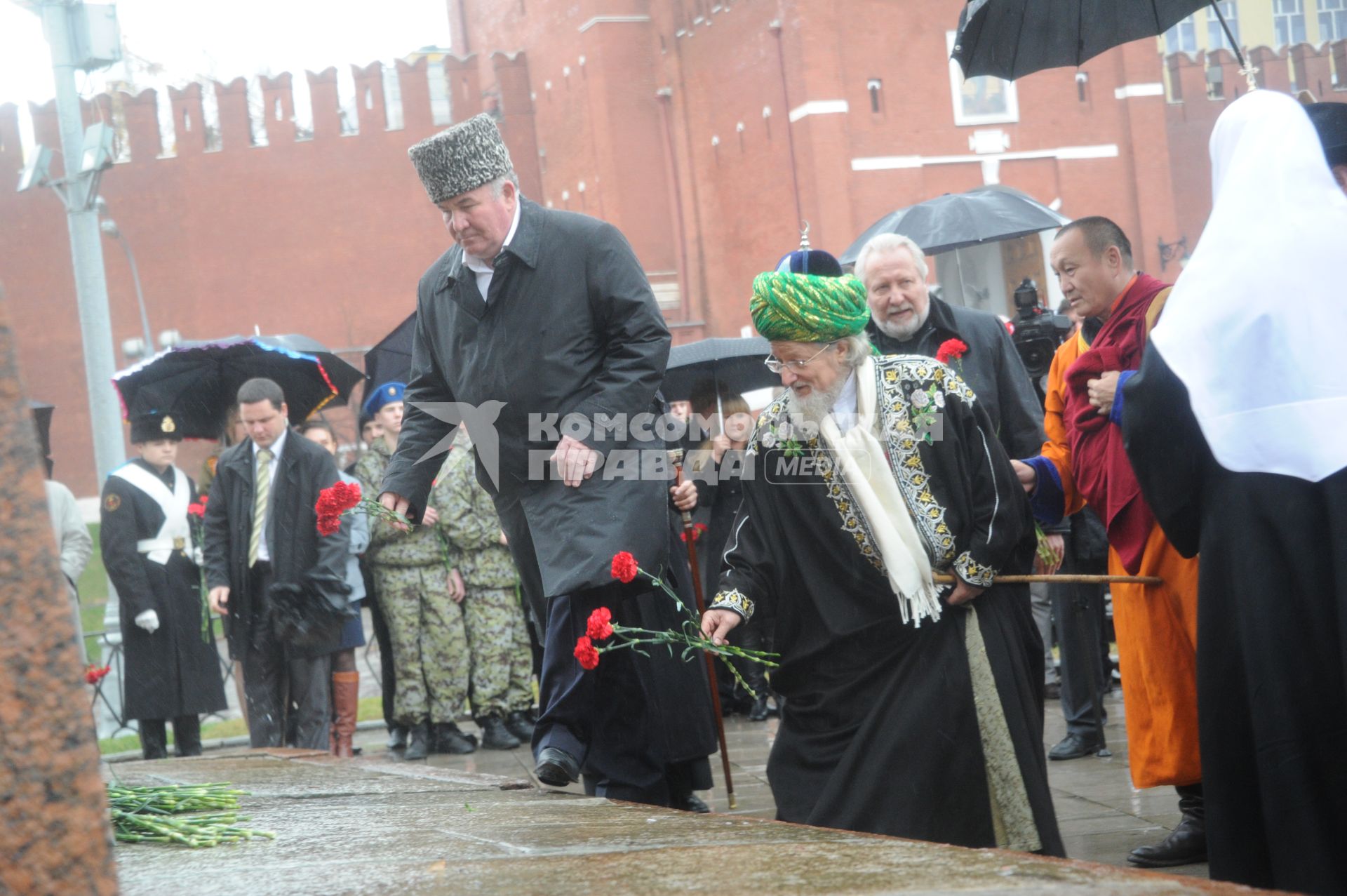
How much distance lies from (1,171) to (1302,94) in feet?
94.9

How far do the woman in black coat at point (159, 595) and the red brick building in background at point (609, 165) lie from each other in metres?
25.0

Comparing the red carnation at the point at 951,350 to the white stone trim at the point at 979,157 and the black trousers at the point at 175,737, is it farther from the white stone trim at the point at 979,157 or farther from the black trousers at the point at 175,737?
the white stone trim at the point at 979,157

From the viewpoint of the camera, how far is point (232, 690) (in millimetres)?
15672

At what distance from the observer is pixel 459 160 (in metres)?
4.73

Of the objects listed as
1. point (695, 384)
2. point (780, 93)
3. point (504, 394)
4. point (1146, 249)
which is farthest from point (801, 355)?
point (1146, 249)

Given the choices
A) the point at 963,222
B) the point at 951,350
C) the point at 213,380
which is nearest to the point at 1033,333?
the point at 951,350

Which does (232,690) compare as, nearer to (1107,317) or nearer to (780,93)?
(1107,317)

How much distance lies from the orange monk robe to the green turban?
42.7 inches

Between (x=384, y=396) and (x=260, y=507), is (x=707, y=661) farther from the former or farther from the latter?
(x=384, y=396)

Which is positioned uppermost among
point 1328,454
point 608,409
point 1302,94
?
point 1302,94

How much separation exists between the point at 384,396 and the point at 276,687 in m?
1.80

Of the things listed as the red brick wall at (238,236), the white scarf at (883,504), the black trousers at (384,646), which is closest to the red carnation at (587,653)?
the white scarf at (883,504)

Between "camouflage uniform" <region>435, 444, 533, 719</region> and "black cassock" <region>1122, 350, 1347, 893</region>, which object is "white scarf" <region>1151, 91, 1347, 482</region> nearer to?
"black cassock" <region>1122, 350, 1347, 893</region>

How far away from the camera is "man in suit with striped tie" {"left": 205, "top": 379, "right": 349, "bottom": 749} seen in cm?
736
